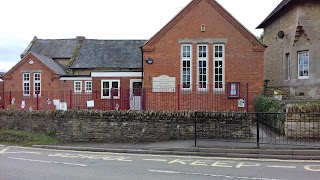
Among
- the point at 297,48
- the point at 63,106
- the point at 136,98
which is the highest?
the point at 297,48

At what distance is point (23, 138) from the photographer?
15992 mm

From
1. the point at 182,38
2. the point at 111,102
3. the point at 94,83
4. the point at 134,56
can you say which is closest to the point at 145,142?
the point at 111,102

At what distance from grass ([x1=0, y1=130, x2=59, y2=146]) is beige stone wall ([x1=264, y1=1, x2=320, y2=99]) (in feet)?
49.3

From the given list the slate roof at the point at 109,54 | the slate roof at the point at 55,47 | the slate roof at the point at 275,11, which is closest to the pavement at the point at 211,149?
the slate roof at the point at 275,11

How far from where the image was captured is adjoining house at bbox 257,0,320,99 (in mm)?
19859

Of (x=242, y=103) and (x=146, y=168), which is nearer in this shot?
(x=146, y=168)

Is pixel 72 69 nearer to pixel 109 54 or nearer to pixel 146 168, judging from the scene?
pixel 109 54

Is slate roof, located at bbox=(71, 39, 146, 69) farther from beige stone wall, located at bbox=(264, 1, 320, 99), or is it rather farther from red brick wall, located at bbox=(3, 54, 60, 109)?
beige stone wall, located at bbox=(264, 1, 320, 99)

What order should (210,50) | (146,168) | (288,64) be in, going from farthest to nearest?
(288,64) → (210,50) → (146,168)

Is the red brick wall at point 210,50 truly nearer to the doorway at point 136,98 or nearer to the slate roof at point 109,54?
the doorway at point 136,98

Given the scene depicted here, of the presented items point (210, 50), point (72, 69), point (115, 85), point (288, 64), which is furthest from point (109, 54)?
point (288, 64)

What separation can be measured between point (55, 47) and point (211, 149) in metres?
31.5


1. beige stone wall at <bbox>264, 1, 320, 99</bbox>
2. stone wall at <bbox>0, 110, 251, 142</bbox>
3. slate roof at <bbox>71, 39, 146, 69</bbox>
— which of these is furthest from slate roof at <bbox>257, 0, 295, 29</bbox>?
slate roof at <bbox>71, 39, 146, 69</bbox>

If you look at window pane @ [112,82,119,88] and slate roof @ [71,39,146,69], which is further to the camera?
slate roof @ [71,39,146,69]
